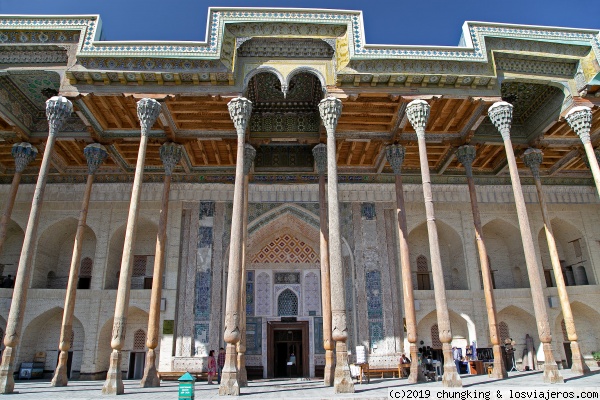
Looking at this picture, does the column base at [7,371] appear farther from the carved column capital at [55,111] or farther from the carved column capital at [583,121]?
the carved column capital at [583,121]

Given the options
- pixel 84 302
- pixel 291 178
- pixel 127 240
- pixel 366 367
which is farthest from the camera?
pixel 291 178

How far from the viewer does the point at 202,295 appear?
41.3ft

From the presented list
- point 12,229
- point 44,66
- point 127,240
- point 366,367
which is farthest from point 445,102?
point 12,229

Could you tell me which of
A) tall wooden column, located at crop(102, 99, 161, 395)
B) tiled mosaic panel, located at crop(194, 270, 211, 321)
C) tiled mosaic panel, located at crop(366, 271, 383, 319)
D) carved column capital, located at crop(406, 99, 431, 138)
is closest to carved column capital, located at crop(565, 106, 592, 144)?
carved column capital, located at crop(406, 99, 431, 138)

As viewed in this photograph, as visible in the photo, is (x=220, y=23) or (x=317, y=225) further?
(x=317, y=225)

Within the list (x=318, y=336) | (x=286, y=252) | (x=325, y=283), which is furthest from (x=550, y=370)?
(x=286, y=252)

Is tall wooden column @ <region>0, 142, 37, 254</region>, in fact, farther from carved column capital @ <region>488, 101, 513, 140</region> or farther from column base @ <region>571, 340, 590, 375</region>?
column base @ <region>571, 340, 590, 375</region>

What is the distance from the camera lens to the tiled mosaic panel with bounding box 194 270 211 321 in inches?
488

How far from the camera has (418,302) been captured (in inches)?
511

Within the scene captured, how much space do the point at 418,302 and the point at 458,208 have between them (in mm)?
3131

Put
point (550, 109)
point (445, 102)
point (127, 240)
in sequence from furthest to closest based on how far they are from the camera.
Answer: point (550, 109)
point (445, 102)
point (127, 240)

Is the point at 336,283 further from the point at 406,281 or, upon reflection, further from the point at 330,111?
the point at 330,111

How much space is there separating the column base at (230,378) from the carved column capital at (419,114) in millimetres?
5351

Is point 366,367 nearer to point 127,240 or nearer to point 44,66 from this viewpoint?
point 127,240
